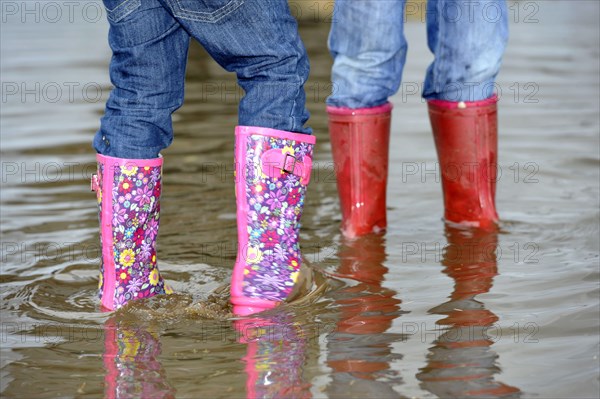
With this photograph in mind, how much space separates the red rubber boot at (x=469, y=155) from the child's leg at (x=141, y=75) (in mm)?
879

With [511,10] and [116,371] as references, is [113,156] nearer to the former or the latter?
[116,371]

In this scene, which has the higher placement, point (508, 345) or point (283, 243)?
point (283, 243)

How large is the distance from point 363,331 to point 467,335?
0.66ft

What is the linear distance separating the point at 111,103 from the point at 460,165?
1036mm

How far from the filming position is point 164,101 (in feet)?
7.16

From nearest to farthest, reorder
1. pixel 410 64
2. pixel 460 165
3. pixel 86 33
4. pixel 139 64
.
Result: pixel 139 64 < pixel 460 165 < pixel 410 64 < pixel 86 33

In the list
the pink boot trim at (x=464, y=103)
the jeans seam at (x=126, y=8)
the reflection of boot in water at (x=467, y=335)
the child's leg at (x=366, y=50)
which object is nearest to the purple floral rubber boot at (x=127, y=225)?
the jeans seam at (x=126, y=8)

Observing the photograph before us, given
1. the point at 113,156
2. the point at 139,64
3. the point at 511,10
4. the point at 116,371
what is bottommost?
the point at 116,371

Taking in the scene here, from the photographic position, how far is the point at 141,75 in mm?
2141

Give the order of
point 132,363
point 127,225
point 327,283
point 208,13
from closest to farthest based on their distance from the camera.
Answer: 1. point 132,363
2. point 208,13
3. point 127,225
4. point 327,283

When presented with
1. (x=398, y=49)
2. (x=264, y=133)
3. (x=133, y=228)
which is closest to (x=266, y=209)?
(x=264, y=133)

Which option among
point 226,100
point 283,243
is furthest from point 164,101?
point 226,100

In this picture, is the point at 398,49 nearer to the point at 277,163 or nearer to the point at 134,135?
the point at 277,163

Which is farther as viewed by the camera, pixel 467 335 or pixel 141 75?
pixel 141 75
